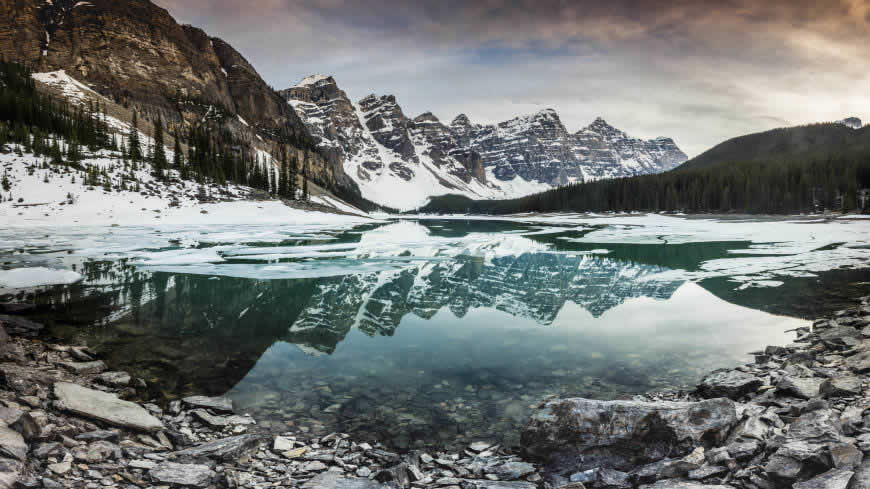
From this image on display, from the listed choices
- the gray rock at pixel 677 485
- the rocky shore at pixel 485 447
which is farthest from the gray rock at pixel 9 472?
the gray rock at pixel 677 485

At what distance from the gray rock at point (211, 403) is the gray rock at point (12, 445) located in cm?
230

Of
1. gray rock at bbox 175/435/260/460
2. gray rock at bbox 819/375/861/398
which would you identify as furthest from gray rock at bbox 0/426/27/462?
gray rock at bbox 819/375/861/398

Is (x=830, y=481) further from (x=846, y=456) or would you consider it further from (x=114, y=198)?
(x=114, y=198)

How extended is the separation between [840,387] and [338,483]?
6.21 m

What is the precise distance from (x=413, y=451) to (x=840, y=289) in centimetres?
1625

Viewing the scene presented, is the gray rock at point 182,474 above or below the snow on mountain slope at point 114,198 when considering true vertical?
below

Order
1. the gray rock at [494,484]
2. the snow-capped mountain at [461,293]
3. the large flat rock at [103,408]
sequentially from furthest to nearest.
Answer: the snow-capped mountain at [461,293] → the large flat rock at [103,408] → the gray rock at [494,484]

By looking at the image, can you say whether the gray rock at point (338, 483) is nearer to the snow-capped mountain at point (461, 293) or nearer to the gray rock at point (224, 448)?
the gray rock at point (224, 448)

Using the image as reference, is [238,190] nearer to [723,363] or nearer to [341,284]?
[341,284]

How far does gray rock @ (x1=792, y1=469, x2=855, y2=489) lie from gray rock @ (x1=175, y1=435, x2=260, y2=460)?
5153 mm

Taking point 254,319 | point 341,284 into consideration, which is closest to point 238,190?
point 341,284

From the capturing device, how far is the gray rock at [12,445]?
145 inches

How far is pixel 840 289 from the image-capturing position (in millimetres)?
14188

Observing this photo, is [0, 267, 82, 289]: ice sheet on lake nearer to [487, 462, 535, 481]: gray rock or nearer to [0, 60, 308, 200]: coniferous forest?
[487, 462, 535, 481]: gray rock
